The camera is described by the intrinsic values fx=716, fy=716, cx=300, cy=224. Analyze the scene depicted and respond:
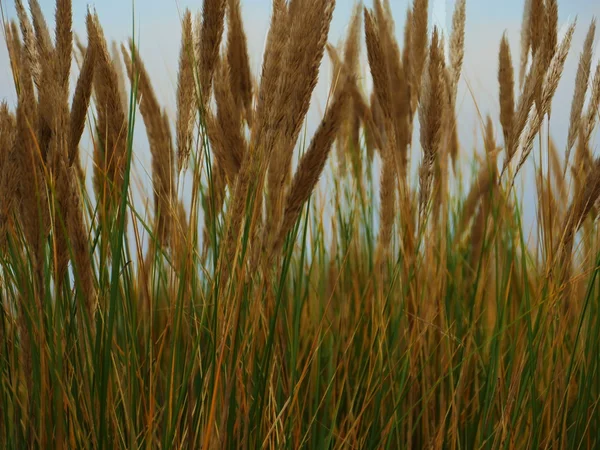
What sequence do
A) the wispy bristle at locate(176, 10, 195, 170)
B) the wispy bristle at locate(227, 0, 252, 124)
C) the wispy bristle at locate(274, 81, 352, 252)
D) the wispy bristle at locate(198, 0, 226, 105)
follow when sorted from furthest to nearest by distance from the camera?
the wispy bristle at locate(227, 0, 252, 124), the wispy bristle at locate(176, 10, 195, 170), the wispy bristle at locate(198, 0, 226, 105), the wispy bristle at locate(274, 81, 352, 252)

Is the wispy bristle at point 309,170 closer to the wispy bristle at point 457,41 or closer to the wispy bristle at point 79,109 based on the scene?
the wispy bristle at point 79,109

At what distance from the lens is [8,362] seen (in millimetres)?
1302

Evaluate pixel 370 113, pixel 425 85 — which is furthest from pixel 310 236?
pixel 425 85

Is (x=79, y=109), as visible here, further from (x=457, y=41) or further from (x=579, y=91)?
(x=579, y=91)

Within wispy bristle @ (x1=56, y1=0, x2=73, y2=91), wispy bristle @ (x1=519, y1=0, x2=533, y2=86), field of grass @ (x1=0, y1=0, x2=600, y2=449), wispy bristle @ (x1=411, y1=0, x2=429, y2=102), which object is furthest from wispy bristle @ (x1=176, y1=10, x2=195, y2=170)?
wispy bristle @ (x1=519, y1=0, x2=533, y2=86)

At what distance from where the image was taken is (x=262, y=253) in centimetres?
85

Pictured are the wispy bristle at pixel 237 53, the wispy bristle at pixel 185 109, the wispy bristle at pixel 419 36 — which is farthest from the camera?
the wispy bristle at pixel 419 36

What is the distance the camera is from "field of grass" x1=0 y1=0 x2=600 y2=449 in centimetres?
91

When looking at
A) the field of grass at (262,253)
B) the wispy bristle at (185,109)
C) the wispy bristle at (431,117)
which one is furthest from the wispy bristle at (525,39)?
the wispy bristle at (185,109)

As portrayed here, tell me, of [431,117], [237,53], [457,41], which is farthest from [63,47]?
[457,41]

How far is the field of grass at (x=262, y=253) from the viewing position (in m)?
0.91

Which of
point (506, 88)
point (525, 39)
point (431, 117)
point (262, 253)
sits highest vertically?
point (525, 39)

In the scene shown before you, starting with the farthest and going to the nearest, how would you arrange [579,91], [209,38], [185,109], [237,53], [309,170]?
[579,91] < [237,53] < [185,109] < [209,38] < [309,170]

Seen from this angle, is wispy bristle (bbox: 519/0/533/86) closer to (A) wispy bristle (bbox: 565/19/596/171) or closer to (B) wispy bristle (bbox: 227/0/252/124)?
(A) wispy bristle (bbox: 565/19/596/171)
